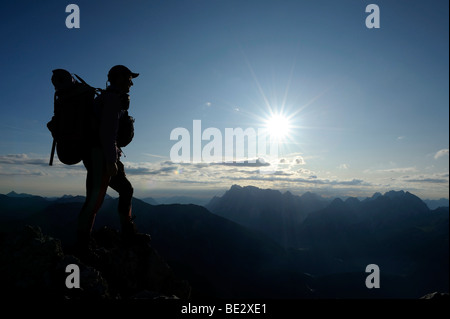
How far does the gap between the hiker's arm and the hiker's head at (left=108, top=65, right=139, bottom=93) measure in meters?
0.72

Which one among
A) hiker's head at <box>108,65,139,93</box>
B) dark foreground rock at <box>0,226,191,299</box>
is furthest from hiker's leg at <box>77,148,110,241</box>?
hiker's head at <box>108,65,139,93</box>

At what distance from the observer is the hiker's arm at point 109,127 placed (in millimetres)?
4832

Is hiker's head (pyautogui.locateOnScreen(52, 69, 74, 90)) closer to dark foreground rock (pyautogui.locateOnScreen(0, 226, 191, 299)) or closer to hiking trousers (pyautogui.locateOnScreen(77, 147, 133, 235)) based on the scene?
hiking trousers (pyautogui.locateOnScreen(77, 147, 133, 235))

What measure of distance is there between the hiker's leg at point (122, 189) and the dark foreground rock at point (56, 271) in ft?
3.90

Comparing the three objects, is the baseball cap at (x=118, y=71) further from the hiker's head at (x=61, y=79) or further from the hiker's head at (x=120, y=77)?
the hiker's head at (x=61, y=79)

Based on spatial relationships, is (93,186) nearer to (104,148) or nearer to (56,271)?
(104,148)

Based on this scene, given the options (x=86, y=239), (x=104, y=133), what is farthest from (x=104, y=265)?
(x=104, y=133)

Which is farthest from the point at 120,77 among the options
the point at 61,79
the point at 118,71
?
the point at 61,79

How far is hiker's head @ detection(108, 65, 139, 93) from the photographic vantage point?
559 centimetres

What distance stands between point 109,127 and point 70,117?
0.84m

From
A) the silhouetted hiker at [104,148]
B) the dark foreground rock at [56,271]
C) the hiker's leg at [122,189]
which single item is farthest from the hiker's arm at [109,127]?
the dark foreground rock at [56,271]

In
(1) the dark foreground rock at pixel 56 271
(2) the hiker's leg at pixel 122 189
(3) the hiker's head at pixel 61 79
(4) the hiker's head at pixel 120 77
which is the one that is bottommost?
(1) the dark foreground rock at pixel 56 271
